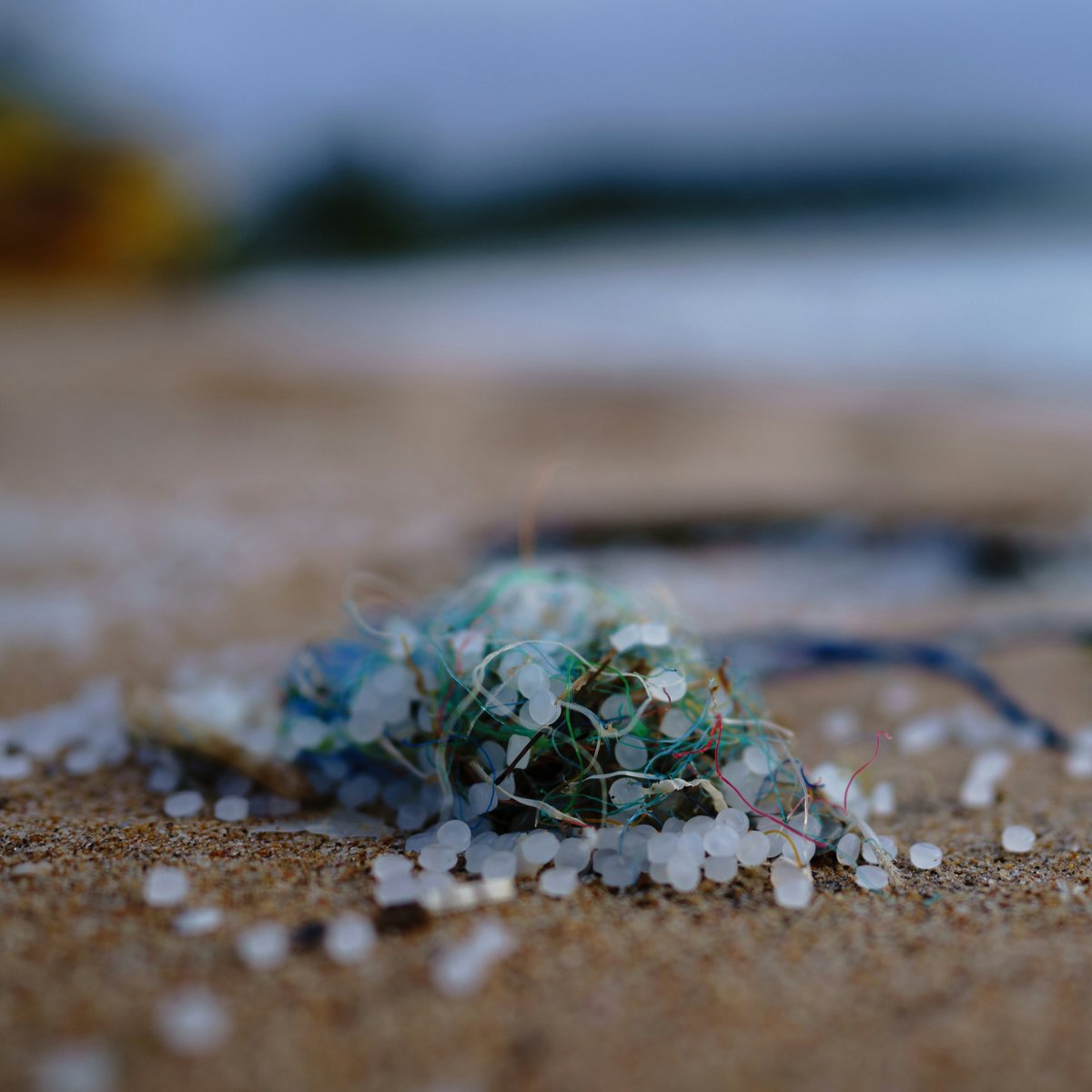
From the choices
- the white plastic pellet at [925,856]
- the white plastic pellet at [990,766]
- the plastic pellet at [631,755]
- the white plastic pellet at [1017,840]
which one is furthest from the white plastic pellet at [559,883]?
the white plastic pellet at [990,766]

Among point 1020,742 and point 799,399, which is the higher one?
point 1020,742

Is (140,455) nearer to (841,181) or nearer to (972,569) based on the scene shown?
(972,569)

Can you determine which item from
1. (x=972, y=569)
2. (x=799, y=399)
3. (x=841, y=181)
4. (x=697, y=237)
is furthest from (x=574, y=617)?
(x=841, y=181)

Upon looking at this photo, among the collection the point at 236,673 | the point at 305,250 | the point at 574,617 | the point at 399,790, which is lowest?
the point at 305,250

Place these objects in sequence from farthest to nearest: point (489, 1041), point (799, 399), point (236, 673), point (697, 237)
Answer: point (697, 237) < point (799, 399) < point (236, 673) < point (489, 1041)

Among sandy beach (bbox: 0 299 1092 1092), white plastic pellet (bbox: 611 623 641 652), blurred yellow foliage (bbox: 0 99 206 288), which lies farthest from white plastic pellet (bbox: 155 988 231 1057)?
blurred yellow foliage (bbox: 0 99 206 288)

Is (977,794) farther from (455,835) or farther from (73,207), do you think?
(73,207)
